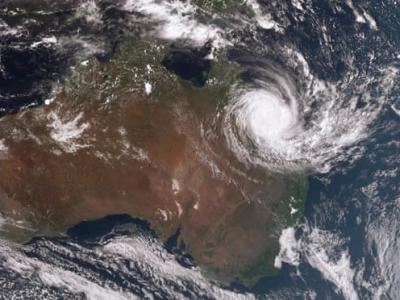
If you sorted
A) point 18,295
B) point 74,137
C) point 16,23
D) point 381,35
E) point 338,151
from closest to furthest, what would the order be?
point 16,23, point 74,137, point 18,295, point 381,35, point 338,151

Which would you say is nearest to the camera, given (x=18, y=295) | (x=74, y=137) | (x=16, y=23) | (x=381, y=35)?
(x=16, y=23)

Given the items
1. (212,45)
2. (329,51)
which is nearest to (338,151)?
(329,51)

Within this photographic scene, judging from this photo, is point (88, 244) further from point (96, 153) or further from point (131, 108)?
point (131, 108)

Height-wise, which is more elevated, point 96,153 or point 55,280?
point 96,153

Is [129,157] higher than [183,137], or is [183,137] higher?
[183,137]

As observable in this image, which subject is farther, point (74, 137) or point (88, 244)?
point (88, 244)

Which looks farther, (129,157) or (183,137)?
(183,137)

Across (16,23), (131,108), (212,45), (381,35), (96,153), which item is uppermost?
(381,35)
